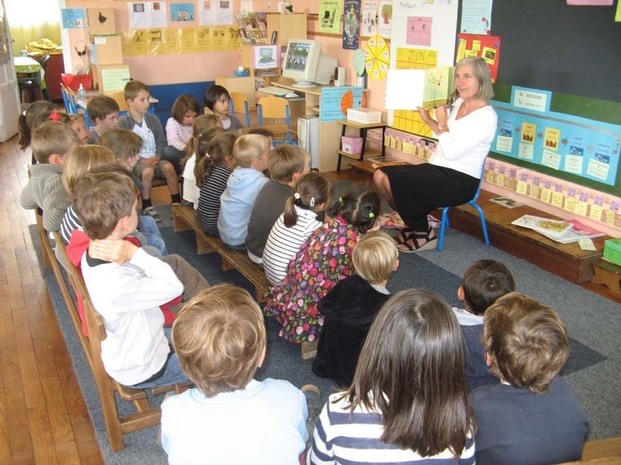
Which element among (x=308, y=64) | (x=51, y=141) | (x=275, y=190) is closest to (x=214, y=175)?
→ (x=275, y=190)

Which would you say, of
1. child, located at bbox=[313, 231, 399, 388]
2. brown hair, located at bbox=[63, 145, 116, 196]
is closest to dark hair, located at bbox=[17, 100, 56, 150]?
brown hair, located at bbox=[63, 145, 116, 196]

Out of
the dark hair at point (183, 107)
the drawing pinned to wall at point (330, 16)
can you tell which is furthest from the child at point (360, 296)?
the drawing pinned to wall at point (330, 16)

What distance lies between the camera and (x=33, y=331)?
10.1ft

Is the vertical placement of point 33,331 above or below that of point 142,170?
below

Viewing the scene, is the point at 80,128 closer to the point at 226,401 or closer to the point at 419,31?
the point at 419,31

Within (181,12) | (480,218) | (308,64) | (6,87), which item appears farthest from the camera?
(6,87)

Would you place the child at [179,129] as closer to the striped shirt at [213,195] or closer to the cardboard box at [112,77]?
the striped shirt at [213,195]

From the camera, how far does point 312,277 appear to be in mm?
2553

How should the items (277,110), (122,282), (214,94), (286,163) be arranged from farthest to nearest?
(277,110) → (214,94) → (286,163) → (122,282)

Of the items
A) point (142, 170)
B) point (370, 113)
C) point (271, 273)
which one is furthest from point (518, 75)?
point (142, 170)

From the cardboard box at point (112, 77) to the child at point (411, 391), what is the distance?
545 centimetres

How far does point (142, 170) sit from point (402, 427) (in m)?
3.55

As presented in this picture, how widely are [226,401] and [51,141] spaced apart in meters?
2.29

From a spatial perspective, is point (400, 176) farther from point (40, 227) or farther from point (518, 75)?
point (40, 227)
